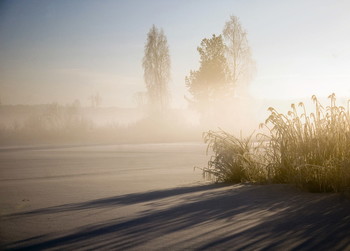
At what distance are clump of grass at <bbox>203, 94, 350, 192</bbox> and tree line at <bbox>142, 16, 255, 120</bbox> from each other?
2197 cm

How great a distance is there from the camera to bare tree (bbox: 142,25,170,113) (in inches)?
1202

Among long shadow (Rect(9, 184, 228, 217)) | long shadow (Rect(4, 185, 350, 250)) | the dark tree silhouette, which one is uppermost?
the dark tree silhouette

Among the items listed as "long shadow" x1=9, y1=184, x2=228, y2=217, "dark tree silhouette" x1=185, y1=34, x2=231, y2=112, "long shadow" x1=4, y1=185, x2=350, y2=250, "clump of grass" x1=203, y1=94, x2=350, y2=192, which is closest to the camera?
"long shadow" x1=4, y1=185, x2=350, y2=250

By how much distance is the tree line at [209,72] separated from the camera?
25734 millimetres

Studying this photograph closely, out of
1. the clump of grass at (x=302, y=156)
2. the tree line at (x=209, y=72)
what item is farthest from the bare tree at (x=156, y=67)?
the clump of grass at (x=302, y=156)

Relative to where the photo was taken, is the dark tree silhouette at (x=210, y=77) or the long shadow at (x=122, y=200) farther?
the dark tree silhouette at (x=210, y=77)

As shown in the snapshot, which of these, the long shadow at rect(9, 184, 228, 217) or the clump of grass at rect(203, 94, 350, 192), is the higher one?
the clump of grass at rect(203, 94, 350, 192)

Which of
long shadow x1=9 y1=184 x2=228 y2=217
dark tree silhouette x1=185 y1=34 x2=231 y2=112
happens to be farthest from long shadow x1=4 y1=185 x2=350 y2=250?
dark tree silhouette x1=185 y1=34 x2=231 y2=112

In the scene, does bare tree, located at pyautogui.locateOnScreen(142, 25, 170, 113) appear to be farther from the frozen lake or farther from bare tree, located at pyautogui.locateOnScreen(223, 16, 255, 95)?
the frozen lake

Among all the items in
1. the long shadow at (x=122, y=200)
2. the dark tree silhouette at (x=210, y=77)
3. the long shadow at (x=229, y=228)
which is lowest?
the long shadow at (x=229, y=228)

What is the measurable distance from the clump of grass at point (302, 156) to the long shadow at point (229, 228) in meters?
0.28

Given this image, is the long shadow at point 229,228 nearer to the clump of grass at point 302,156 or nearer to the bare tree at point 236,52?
the clump of grass at point 302,156

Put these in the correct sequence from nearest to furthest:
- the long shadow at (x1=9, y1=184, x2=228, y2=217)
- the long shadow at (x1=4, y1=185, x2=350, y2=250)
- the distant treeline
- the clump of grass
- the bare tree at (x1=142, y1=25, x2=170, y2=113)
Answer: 1. the long shadow at (x1=4, y1=185, x2=350, y2=250)
2. the long shadow at (x1=9, y1=184, x2=228, y2=217)
3. the clump of grass
4. the distant treeline
5. the bare tree at (x1=142, y1=25, x2=170, y2=113)

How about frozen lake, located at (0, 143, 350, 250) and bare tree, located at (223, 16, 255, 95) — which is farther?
bare tree, located at (223, 16, 255, 95)
